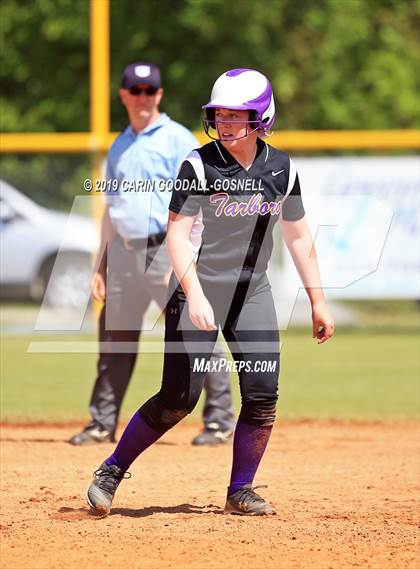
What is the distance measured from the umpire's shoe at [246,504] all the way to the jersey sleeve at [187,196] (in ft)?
4.42

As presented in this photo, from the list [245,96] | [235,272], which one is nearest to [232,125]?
[245,96]

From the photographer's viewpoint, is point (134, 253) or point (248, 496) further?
point (134, 253)

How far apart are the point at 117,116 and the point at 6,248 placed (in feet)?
21.6

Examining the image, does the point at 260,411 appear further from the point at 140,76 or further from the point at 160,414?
the point at 140,76

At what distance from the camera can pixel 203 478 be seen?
6824 mm

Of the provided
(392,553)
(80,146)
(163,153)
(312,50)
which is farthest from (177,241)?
(312,50)

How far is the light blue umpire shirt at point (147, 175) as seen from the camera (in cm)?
768

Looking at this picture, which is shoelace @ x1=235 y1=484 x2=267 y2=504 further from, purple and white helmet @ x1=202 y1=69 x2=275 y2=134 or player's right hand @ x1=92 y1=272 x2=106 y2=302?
player's right hand @ x1=92 y1=272 x2=106 y2=302

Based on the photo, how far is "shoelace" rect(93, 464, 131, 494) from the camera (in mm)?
5707

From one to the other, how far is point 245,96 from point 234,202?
0.48 meters

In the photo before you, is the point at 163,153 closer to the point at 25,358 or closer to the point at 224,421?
the point at 224,421

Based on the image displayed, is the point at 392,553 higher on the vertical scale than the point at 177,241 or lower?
lower

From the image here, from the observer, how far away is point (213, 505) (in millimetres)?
6070

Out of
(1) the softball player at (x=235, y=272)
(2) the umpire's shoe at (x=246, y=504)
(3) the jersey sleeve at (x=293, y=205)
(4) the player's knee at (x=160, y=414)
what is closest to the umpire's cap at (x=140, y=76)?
(1) the softball player at (x=235, y=272)
